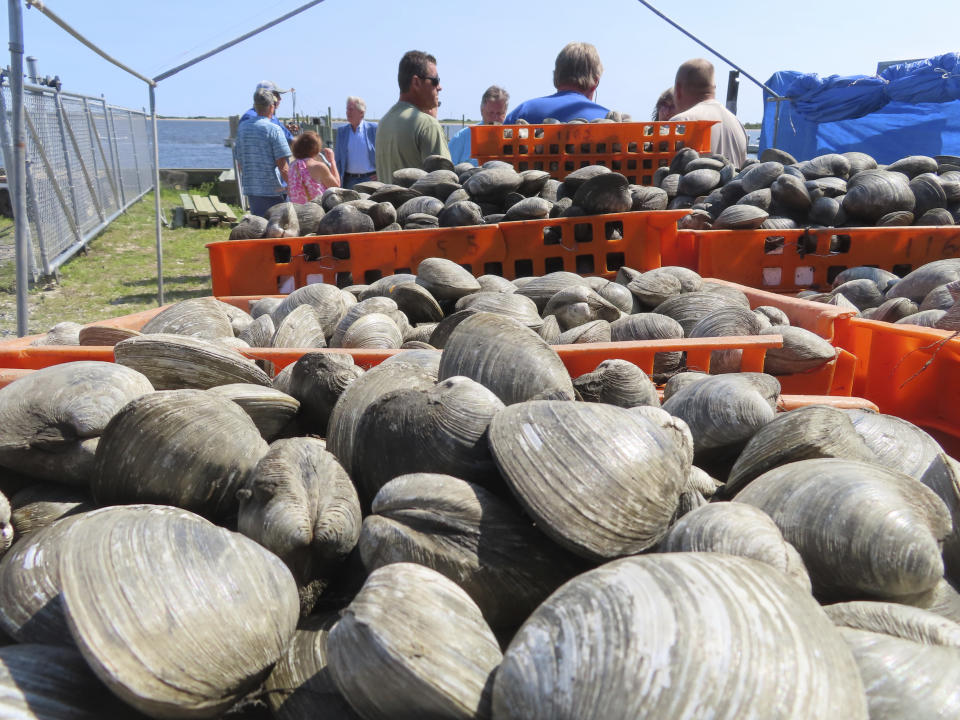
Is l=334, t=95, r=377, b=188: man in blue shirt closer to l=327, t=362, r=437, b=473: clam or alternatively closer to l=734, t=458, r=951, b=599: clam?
l=327, t=362, r=437, b=473: clam

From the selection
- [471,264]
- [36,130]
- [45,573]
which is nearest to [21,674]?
[45,573]

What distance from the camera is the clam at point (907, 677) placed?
100 cm

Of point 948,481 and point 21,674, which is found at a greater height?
point 948,481

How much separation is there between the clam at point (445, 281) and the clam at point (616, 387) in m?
1.63

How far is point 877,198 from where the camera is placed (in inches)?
180

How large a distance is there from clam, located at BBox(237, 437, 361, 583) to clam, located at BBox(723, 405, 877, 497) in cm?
94

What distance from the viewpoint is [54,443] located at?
176 cm

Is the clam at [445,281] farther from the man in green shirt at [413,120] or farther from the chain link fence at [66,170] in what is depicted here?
the chain link fence at [66,170]

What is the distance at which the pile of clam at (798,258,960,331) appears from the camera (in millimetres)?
3104

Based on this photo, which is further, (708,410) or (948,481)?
(708,410)

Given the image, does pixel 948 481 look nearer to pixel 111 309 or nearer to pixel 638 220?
pixel 638 220

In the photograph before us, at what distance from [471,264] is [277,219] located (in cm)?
129

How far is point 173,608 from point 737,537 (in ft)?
3.15

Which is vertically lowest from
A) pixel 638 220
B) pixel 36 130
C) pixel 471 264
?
pixel 471 264
